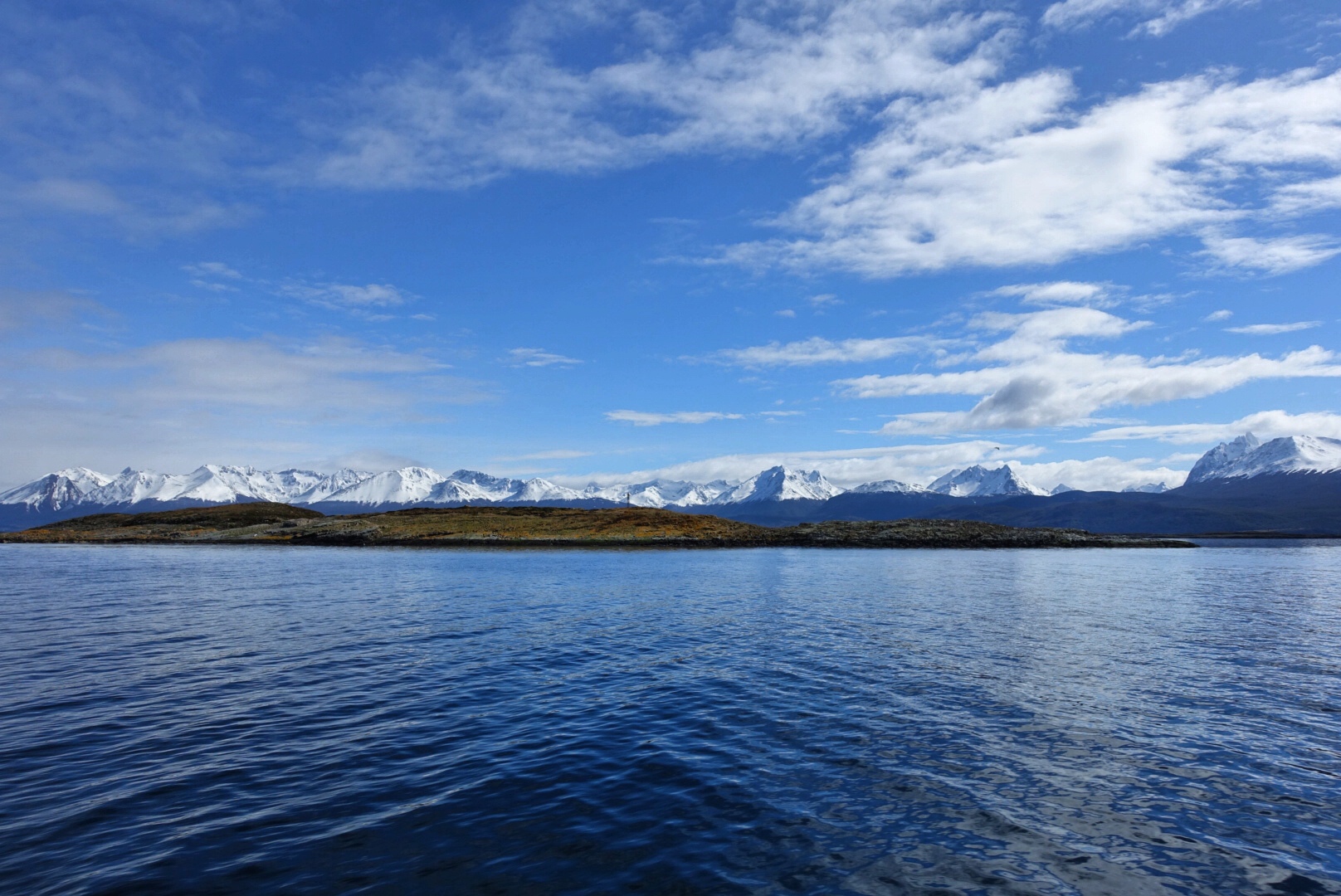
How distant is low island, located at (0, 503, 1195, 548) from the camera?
153375 millimetres

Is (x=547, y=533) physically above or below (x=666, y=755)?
above

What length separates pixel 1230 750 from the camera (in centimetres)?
1927

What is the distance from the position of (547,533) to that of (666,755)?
146m

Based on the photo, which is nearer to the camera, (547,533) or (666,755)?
(666,755)

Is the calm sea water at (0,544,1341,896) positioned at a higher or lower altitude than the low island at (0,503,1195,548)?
lower

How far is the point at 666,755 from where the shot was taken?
18.8 meters

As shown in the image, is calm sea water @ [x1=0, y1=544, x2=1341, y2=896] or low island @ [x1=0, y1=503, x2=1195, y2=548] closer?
calm sea water @ [x1=0, y1=544, x2=1341, y2=896]

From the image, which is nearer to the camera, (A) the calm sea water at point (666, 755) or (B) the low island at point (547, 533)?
(A) the calm sea water at point (666, 755)

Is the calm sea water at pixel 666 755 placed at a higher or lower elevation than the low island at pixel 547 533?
lower

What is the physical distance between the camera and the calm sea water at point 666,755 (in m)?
12.6

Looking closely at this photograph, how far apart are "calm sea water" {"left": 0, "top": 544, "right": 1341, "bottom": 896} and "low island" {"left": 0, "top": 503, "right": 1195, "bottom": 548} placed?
109526mm

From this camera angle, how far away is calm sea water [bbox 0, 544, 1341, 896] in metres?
12.6

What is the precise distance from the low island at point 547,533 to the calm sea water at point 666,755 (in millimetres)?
109526

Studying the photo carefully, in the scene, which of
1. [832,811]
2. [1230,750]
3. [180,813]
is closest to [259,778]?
[180,813]
